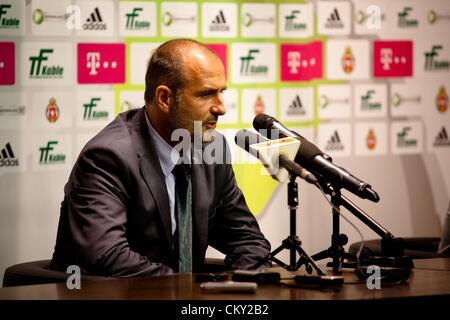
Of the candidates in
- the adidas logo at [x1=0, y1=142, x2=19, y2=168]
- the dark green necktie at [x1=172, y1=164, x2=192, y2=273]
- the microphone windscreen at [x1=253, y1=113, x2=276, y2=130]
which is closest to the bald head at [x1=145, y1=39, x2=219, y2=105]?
the dark green necktie at [x1=172, y1=164, x2=192, y2=273]

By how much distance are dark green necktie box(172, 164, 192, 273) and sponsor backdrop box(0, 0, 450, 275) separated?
3.47 ft

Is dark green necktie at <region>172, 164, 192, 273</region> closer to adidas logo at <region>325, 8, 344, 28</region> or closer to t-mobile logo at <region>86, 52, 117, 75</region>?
t-mobile logo at <region>86, 52, 117, 75</region>

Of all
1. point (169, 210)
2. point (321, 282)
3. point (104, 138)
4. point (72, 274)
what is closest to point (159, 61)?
point (104, 138)

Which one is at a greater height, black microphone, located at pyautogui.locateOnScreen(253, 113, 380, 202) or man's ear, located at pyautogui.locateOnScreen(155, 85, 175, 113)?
man's ear, located at pyautogui.locateOnScreen(155, 85, 175, 113)

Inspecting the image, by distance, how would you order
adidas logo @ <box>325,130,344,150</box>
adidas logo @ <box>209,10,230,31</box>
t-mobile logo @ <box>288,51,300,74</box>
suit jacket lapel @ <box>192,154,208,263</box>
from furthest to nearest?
adidas logo @ <box>325,130,344,150</box>, t-mobile logo @ <box>288,51,300,74</box>, adidas logo @ <box>209,10,230,31</box>, suit jacket lapel @ <box>192,154,208,263</box>

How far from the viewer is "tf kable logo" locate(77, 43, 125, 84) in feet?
11.3

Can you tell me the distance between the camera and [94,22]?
3455mm

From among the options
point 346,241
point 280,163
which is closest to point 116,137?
point 280,163

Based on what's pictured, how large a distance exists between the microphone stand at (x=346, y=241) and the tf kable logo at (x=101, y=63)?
6.08ft

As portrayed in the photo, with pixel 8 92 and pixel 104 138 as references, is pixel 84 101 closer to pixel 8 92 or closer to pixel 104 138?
pixel 8 92

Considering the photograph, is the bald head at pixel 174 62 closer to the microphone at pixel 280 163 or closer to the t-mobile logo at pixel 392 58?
the microphone at pixel 280 163

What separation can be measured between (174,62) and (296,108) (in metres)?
1.42
